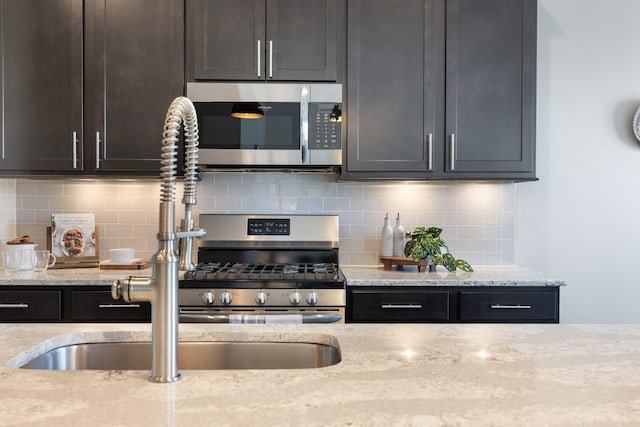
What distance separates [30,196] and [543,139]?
3.16m

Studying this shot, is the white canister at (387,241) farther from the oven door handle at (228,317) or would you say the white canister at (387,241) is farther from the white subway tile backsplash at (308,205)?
the oven door handle at (228,317)

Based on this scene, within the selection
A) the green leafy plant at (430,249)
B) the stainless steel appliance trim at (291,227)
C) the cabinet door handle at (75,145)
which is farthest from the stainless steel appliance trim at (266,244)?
the cabinet door handle at (75,145)

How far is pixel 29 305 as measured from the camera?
2510mm

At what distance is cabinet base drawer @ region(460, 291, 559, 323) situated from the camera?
2.57 m

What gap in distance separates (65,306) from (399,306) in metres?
1.64

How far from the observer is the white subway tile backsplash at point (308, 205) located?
124 inches

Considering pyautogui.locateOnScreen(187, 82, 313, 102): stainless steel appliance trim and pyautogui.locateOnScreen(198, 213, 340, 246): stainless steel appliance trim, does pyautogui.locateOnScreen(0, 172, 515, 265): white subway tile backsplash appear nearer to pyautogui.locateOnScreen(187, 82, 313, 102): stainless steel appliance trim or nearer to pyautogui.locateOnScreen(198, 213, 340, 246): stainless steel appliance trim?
pyautogui.locateOnScreen(198, 213, 340, 246): stainless steel appliance trim

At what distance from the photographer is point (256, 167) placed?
114 inches

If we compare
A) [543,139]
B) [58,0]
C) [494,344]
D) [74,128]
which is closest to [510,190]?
[543,139]

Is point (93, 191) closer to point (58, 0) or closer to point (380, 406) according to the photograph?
point (58, 0)

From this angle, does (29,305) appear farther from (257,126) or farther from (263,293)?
(257,126)

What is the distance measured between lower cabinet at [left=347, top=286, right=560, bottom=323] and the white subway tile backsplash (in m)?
0.63

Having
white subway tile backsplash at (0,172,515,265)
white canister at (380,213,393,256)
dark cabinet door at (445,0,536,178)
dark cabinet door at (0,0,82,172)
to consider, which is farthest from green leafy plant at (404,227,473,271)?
dark cabinet door at (0,0,82,172)

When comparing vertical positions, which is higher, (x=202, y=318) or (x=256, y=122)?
(x=256, y=122)
